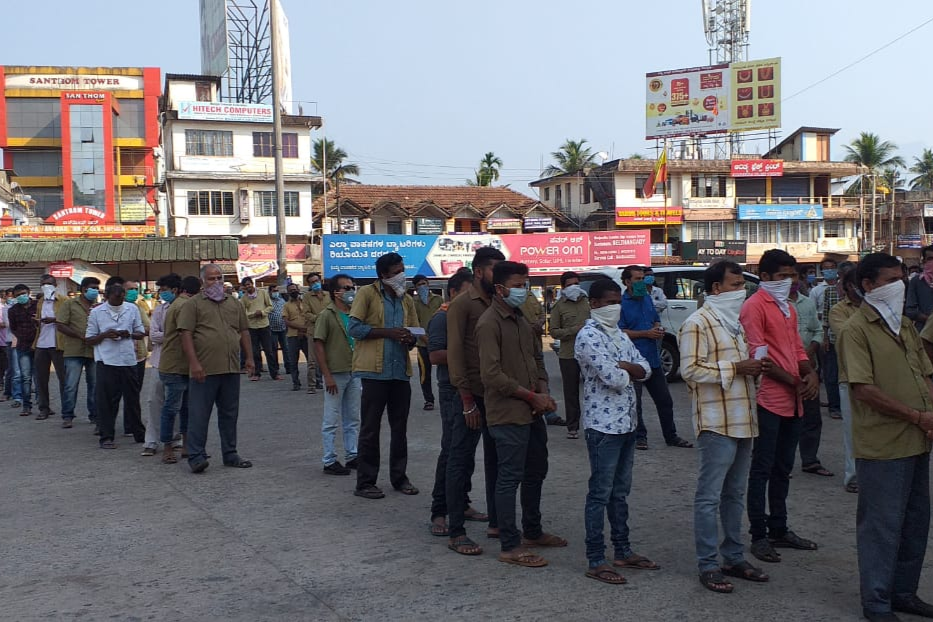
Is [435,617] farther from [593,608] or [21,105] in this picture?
[21,105]

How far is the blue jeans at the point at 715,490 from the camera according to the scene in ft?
16.0

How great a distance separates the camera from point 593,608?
15.1ft

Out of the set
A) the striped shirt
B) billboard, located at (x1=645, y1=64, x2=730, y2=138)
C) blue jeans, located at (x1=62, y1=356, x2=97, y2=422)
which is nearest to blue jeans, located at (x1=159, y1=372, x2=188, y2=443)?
blue jeans, located at (x1=62, y1=356, x2=97, y2=422)

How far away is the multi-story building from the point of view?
4503 centimetres

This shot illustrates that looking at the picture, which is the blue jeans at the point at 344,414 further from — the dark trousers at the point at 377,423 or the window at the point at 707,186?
the window at the point at 707,186

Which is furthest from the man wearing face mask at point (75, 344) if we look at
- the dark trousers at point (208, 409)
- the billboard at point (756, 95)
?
the billboard at point (756, 95)

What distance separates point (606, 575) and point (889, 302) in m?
2.13

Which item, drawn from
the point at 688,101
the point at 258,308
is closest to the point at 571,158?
the point at 688,101

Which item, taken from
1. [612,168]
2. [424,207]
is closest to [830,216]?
[612,168]

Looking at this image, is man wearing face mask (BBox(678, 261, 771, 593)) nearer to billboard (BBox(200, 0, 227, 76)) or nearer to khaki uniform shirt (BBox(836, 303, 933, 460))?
khaki uniform shirt (BBox(836, 303, 933, 460))

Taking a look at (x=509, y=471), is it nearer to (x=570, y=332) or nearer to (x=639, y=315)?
(x=639, y=315)

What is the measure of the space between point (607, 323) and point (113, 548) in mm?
3648

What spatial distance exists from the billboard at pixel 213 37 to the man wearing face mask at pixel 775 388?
43689 millimetres

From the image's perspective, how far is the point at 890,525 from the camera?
14.3 feet
